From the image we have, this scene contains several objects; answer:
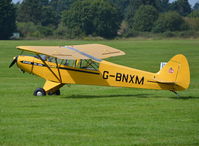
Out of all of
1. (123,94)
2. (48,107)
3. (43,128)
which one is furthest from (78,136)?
(123,94)

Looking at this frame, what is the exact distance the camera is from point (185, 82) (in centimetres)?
1530

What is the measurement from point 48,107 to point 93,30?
260 feet

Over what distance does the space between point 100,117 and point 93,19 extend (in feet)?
273

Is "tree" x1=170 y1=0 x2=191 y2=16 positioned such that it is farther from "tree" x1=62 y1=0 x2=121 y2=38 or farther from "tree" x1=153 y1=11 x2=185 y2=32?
"tree" x1=153 y1=11 x2=185 y2=32

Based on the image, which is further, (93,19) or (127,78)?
(93,19)

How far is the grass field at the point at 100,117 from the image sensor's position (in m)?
10.3

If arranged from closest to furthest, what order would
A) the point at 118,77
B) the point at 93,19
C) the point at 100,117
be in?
the point at 100,117 → the point at 118,77 → the point at 93,19

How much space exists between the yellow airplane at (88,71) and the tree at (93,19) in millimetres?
72479

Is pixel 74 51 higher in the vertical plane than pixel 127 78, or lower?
higher

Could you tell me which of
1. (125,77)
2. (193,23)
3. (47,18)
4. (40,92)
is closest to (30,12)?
(47,18)

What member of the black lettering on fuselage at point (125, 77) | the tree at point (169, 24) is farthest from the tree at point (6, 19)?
the black lettering on fuselage at point (125, 77)

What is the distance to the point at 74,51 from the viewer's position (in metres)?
17.0

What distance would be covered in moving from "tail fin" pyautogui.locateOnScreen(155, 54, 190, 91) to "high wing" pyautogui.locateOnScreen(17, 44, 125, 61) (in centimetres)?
243

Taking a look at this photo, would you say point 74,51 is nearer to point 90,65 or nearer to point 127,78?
point 90,65
